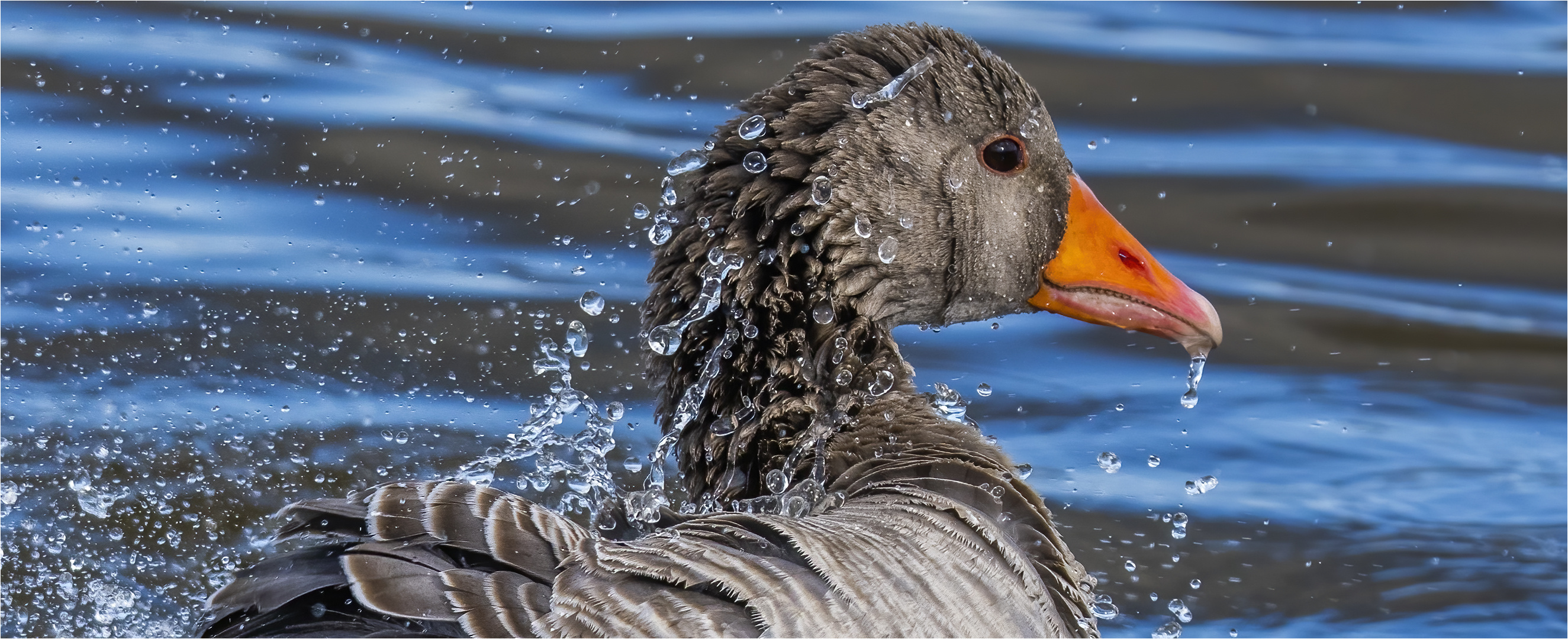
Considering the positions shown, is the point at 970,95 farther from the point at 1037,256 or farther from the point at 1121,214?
the point at 1121,214

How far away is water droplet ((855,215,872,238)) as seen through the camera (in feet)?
13.3

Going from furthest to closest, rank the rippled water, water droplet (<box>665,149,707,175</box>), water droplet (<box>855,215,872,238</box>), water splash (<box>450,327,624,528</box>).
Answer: the rippled water
water splash (<box>450,327,624,528</box>)
water droplet (<box>665,149,707,175</box>)
water droplet (<box>855,215,872,238</box>)

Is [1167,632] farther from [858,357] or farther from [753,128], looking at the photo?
[753,128]

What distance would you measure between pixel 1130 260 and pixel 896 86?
0.95 metres

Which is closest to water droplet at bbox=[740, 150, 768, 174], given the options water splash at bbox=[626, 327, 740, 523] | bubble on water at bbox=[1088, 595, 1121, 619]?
water splash at bbox=[626, 327, 740, 523]

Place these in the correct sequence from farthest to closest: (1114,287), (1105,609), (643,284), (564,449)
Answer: (643,284) → (564,449) → (1105,609) → (1114,287)

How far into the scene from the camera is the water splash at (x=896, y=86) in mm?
4031

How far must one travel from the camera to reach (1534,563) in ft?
19.0

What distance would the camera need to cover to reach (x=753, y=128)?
4035 millimetres

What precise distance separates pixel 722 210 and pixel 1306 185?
19.2ft

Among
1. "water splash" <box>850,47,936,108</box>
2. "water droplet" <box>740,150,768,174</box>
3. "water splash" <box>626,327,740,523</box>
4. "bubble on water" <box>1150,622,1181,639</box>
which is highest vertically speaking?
"water splash" <box>850,47,936,108</box>

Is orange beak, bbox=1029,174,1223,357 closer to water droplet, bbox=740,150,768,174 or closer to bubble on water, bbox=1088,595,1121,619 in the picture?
water droplet, bbox=740,150,768,174

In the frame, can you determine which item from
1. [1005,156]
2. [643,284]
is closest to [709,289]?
[1005,156]

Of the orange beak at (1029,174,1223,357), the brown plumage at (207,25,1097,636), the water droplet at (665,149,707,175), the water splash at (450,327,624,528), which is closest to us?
the brown plumage at (207,25,1097,636)
